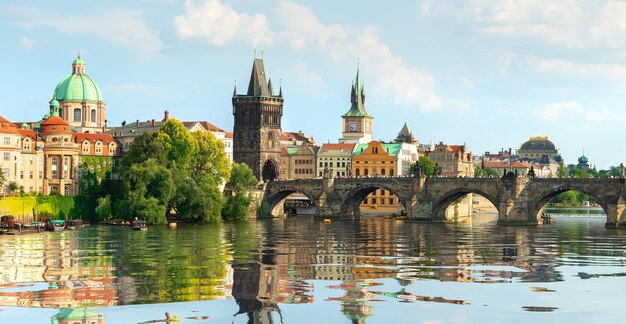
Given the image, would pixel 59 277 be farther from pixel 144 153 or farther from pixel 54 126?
pixel 54 126

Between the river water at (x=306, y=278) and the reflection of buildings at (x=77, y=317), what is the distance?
10cm

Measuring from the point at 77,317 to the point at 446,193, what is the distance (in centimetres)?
10938

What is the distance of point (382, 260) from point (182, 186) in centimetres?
6251

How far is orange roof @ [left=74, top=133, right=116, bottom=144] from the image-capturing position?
174m

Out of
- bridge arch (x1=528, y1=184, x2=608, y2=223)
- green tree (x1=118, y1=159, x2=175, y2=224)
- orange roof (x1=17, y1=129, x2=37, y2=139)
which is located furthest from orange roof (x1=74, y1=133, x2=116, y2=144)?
bridge arch (x1=528, y1=184, x2=608, y2=223)

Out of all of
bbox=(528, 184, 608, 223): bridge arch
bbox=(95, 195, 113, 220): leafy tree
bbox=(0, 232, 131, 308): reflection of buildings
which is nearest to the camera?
bbox=(0, 232, 131, 308): reflection of buildings

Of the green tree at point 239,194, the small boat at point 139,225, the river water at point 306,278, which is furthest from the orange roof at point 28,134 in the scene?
the river water at point 306,278

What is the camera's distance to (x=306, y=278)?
253 ft

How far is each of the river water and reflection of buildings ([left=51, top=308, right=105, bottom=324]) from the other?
102mm

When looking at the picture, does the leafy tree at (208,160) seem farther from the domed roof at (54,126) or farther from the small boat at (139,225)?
the small boat at (139,225)

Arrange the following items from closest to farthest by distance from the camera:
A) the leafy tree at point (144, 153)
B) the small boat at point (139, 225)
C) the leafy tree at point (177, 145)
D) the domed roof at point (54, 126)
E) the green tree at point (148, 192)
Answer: the small boat at point (139, 225) → the green tree at point (148, 192) → the leafy tree at point (144, 153) → the leafy tree at point (177, 145) → the domed roof at point (54, 126)

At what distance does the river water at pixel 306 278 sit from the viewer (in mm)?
61969

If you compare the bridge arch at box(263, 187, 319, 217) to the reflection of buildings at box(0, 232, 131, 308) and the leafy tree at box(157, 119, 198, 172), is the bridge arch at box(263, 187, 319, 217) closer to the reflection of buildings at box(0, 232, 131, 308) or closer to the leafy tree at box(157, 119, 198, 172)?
the leafy tree at box(157, 119, 198, 172)

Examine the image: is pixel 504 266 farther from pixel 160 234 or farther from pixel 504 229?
pixel 504 229
